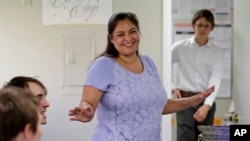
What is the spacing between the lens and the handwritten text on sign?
259 centimetres

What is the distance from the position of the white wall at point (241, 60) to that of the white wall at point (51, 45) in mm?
598

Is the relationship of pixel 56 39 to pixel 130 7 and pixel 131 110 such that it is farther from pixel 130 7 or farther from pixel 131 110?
pixel 131 110

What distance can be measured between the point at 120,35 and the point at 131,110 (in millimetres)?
359

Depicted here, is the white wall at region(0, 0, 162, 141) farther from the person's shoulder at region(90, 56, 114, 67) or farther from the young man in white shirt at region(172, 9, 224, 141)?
the person's shoulder at region(90, 56, 114, 67)

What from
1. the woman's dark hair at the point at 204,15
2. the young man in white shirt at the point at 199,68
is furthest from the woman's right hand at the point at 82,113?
the woman's dark hair at the point at 204,15

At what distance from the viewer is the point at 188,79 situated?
2.33 meters

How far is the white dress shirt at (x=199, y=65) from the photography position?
2.29 m

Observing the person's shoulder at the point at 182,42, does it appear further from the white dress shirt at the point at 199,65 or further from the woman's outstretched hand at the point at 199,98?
the woman's outstretched hand at the point at 199,98

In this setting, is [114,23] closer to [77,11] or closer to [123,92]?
[123,92]

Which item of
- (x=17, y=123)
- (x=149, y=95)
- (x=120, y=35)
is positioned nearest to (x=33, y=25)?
(x=120, y=35)

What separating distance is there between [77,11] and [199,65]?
877mm

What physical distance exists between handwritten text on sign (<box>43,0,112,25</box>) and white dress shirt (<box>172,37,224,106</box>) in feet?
1.87

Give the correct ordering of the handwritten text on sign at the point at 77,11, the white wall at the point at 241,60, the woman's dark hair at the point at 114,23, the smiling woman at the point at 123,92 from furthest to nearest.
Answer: the handwritten text on sign at the point at 77,11 → the white wall at the point at 241,60 → the woman's dark hair at the point at 114,23 → the smiling woman at the point at 123,92

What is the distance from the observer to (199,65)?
2.31m
